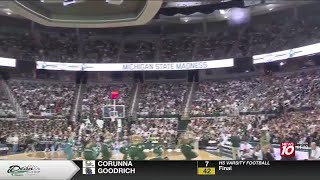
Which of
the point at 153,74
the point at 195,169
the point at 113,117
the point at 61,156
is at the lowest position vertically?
the point at 195,169

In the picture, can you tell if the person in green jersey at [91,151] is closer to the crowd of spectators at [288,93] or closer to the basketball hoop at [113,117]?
the basketball hoop at [113,117]

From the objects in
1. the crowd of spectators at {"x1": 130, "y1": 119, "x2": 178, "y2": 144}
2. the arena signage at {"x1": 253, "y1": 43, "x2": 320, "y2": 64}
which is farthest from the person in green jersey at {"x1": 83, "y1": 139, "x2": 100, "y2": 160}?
the arena signage at {"x1": 253, "y1": 43, "x2": 320, "y2": 64}

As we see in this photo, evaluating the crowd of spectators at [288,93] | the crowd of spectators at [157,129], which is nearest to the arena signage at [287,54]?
the crowd of spectators at [288,93]

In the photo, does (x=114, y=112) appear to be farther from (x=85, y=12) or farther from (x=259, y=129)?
Answer: (x=259, y=129)

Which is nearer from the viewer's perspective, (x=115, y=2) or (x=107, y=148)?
(x=115, y=2)

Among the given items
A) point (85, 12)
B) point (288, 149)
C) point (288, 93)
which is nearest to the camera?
point (288, 149)

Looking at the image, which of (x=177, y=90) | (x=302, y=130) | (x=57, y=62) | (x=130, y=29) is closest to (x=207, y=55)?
(x=177, y=90)

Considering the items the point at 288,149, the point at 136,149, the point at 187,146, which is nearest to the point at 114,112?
the point at 136,149
